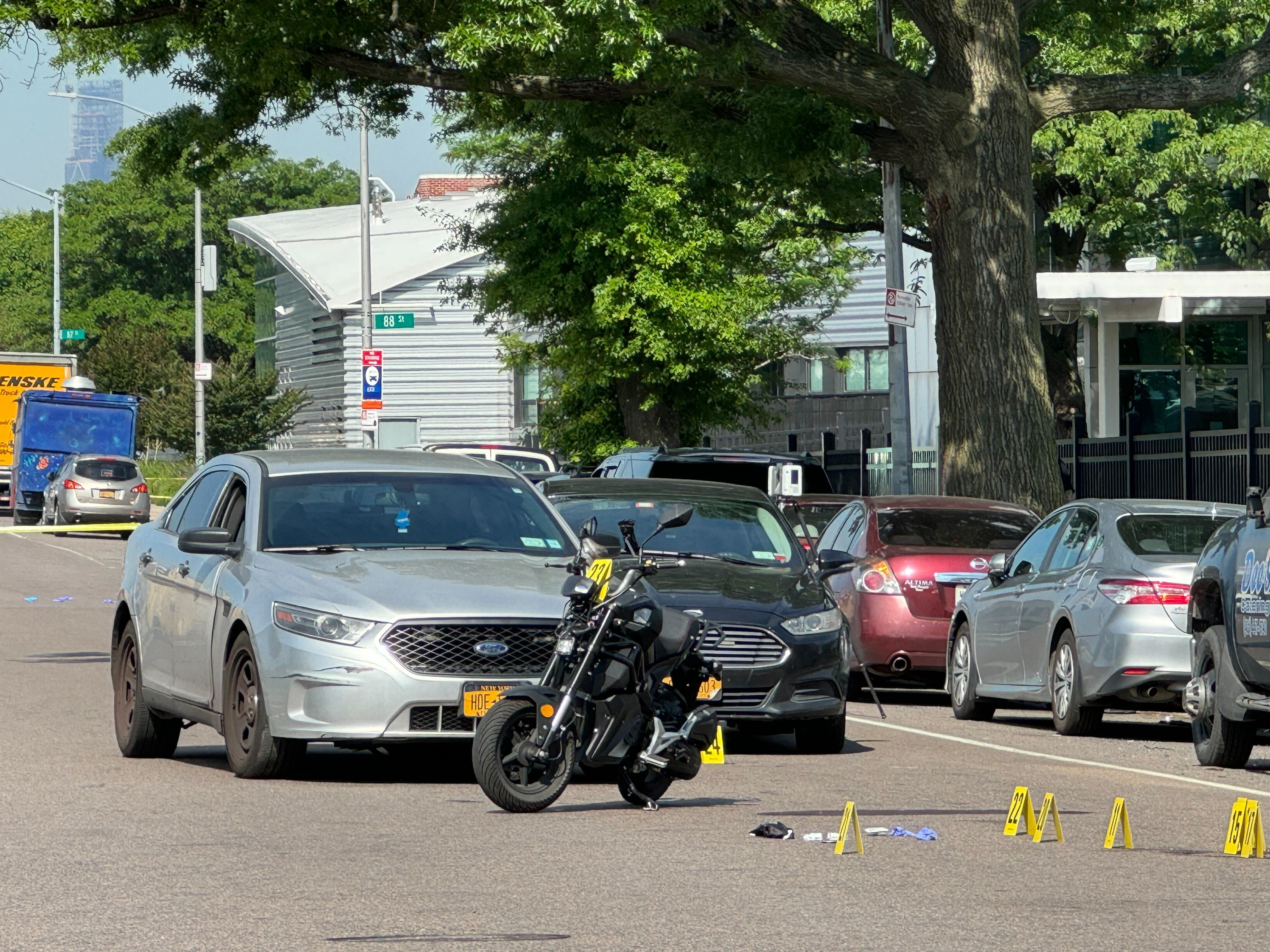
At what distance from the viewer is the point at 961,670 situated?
53.2 feet

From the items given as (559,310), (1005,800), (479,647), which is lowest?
(1005,800)

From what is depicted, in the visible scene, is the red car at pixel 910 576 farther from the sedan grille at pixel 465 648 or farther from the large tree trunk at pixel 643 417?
the large tree trunk at pixel 643 417

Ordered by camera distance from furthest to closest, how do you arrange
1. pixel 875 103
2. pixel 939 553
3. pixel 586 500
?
pixel 875 103 < pixel 939 553 < pixel 586 500

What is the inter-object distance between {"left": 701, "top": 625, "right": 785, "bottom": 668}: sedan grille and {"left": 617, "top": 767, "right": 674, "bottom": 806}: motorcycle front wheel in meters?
2.47

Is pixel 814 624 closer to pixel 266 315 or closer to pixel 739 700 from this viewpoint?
pixel 739 700

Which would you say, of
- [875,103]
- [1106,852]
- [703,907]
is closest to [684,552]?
[1106,852]

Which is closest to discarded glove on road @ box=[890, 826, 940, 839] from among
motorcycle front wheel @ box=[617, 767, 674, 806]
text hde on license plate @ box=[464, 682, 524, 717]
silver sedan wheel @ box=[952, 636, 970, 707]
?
motorcycle front wheel @ box=[617, 767, 674, 806]

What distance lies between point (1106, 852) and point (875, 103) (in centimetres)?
1351

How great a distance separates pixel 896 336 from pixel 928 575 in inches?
359

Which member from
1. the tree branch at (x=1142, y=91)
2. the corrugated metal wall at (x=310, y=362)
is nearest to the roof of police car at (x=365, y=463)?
the tree branch at (x=1142, y=91)

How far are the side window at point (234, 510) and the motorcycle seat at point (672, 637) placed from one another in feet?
8.97

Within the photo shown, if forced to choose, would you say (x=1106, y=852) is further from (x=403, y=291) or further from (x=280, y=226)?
(x=280, y=226)

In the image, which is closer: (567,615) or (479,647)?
(567,615)

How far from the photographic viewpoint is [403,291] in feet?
220
